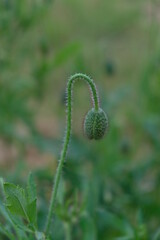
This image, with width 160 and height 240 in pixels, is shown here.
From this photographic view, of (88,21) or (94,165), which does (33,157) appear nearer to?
(88,21)

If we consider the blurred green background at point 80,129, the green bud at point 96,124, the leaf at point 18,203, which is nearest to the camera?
the leaf at point 18,203

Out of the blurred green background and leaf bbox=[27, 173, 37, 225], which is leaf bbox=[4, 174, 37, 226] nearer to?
leaf bbox=[27, 173, 37, 225]

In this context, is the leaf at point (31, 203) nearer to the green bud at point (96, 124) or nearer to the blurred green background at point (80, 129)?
the green bud at point (96, 124)

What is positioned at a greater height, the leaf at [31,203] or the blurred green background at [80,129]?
the blurred green background at [80,129]

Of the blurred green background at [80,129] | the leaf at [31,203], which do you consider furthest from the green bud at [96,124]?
the blurred green background at [80,129]

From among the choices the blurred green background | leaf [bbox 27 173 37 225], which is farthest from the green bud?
the blurred green background

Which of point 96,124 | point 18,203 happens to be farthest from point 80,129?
point 18,203

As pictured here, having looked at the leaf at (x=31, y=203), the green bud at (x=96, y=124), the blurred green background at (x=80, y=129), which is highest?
the blurred green background at (x=80, y=129)

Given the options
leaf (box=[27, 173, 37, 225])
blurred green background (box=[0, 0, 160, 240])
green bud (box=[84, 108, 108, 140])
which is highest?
blurred green background (box=[0, 0, 160, 240])

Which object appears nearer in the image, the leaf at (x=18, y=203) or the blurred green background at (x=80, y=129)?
the leaf at (x=18, y=203)

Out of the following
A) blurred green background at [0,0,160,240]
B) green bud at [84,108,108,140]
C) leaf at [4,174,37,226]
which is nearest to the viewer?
leaf at [4,174,37,226]

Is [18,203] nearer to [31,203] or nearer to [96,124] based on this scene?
[31,203]
